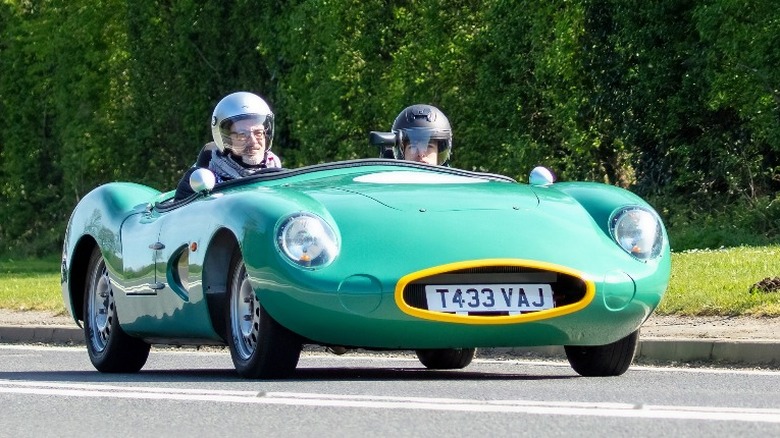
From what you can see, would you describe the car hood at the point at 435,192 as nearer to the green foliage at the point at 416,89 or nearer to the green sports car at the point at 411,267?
the green sports car at the point at 411,267

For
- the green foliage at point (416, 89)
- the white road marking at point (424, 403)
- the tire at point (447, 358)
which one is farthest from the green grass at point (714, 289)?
the green foliage at point (416, 89)

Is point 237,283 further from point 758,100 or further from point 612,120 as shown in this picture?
point 612,120

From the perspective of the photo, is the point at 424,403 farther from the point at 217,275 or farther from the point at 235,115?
the point at 235,115

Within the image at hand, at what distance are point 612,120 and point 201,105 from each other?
726 inches

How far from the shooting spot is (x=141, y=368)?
1240 cm

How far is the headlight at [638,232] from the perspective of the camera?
9.92 metres

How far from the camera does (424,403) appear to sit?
26.8 feet

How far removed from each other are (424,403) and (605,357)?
7.79 feet

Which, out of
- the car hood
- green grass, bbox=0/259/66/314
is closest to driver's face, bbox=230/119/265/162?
the car hood

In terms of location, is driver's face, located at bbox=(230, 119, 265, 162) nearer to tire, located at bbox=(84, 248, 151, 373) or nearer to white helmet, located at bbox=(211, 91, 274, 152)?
white helmet, located at bbox=(211, 91, 274, 152)

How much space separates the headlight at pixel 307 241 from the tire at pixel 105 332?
2534mm

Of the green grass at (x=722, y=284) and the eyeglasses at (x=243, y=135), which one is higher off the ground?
the eyeglasses at (x=243, y=135)

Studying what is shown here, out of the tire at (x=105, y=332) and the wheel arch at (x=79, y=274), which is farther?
the wheel arch at (x=79, y=274)

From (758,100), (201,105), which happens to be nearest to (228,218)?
(758,100)
